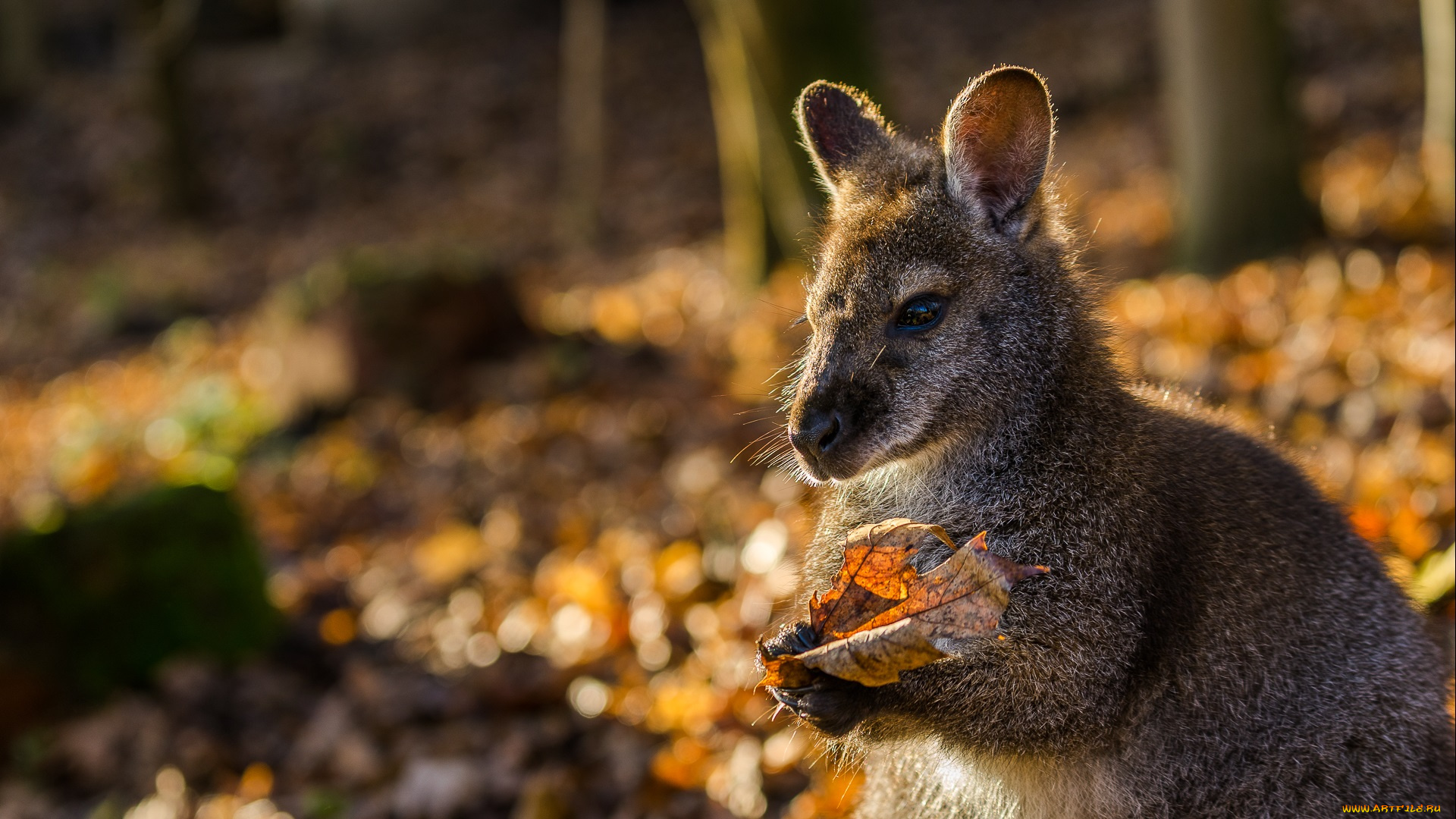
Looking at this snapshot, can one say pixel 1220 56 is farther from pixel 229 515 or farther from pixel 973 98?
pixel 229 515

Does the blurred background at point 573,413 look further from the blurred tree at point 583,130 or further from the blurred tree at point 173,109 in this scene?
the blurred tree at point 173,109

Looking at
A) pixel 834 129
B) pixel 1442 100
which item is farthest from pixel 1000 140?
pixel 1442 100

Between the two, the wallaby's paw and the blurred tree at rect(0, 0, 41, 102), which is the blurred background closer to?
the wallaby's paw

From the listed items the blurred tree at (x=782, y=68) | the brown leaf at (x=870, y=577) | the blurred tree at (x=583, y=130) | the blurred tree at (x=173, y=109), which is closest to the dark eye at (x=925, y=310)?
the brown leaf at (x=870, y=577)

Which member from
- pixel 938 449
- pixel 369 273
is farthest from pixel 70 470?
pixel 938 449

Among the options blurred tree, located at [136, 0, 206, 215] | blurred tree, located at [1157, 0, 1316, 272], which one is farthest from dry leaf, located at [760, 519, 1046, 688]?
blurred tree, located at [136, 0, 206, 215]

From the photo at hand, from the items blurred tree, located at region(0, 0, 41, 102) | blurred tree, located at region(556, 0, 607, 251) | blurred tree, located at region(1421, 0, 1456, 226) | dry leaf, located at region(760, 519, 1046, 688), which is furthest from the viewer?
blurred tree, located at region(0, 0, 41, 102)
